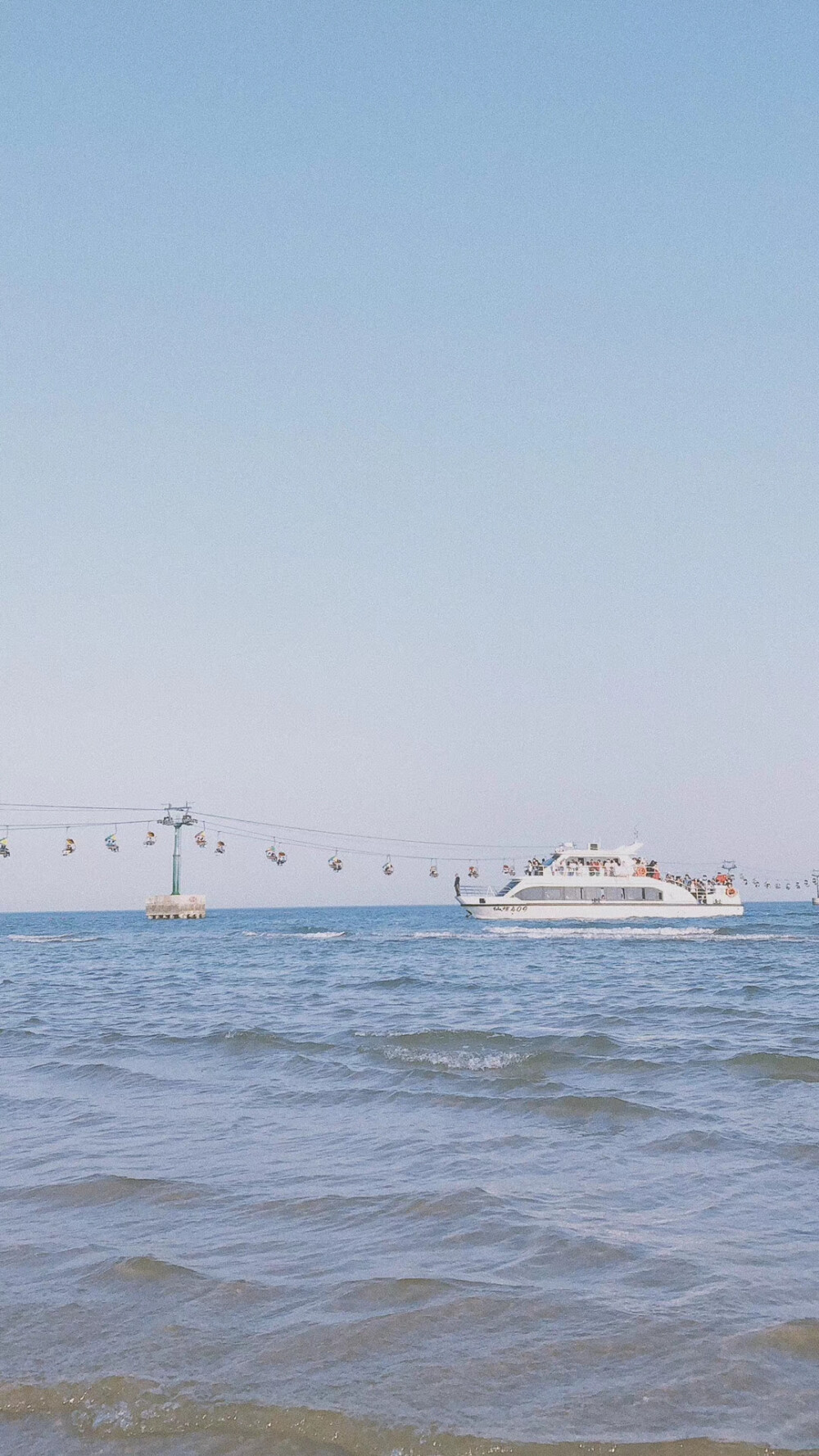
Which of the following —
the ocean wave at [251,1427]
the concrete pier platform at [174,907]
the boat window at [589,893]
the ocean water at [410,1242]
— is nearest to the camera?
the ocean wave at [251,1427]

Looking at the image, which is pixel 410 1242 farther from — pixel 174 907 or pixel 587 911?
pixel 174 907

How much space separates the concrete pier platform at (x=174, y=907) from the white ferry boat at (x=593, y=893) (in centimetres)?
4805

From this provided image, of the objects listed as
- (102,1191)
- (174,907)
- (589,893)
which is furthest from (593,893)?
(102,1191)

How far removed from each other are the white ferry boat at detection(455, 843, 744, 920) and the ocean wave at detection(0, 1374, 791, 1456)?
70.1 metres

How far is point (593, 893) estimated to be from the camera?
74438 millimetres

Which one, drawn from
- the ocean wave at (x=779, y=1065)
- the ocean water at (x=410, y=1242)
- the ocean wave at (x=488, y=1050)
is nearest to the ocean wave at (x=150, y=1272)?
the ocean water at (x=410, y=1242)

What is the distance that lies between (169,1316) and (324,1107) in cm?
622

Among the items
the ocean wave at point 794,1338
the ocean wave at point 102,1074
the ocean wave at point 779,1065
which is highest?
the ocean wave at point 794,1338

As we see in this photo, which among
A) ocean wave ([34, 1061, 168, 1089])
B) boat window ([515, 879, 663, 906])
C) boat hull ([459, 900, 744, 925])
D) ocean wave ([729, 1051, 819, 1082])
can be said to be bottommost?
boat hull ([459, 900, 744, 925])

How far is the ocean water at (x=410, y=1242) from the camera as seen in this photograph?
5137 millimetres

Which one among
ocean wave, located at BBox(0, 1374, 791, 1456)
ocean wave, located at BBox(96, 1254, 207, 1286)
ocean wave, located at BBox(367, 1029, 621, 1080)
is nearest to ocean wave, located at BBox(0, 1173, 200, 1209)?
ocean wave, located at BBox(96, 1254, 207, 1286)

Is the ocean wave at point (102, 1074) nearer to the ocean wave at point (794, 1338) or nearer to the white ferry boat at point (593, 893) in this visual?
the ocean wave at point (794, 1338)

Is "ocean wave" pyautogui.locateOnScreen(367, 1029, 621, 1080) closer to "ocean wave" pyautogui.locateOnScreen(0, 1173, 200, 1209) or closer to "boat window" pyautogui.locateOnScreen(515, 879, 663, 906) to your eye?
"ocean wave" pyautogui.locateOnScreen(0, 1173, 200, 1209)

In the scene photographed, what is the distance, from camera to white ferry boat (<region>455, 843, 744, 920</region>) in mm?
74125
